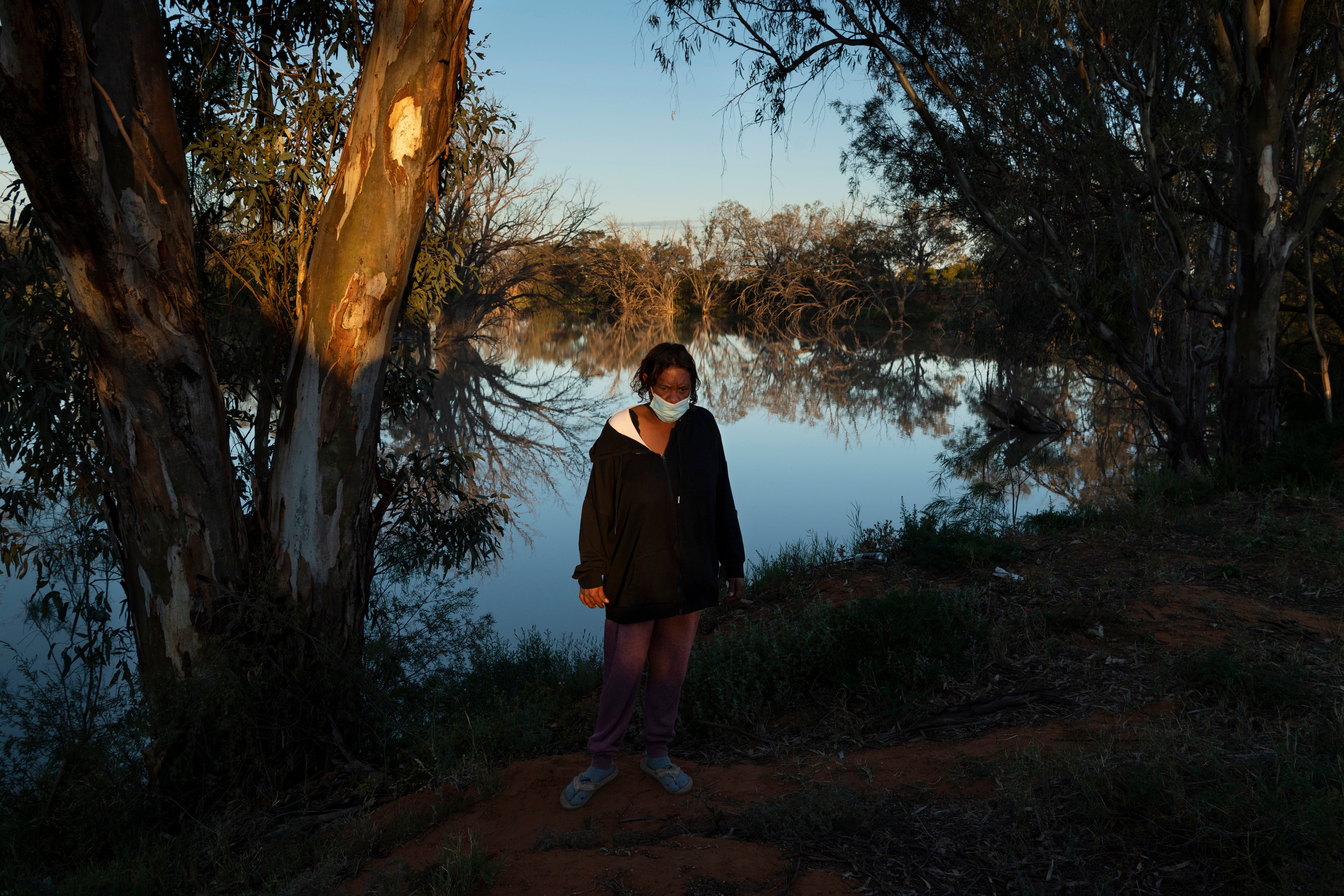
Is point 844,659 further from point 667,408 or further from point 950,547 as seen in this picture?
point 950,547

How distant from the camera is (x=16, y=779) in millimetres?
3811

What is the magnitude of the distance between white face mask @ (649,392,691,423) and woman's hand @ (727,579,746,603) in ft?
2.09

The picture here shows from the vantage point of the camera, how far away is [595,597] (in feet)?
10.1

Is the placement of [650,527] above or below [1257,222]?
below

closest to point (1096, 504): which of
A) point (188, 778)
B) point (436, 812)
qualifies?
point (436, 812)

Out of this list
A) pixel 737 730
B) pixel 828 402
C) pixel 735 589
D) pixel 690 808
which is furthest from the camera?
pixel 828 402

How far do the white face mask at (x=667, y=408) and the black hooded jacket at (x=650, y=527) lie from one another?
0.05 metres

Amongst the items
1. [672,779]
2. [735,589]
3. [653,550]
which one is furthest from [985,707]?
[653,550]

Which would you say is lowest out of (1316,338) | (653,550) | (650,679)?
(650,679)

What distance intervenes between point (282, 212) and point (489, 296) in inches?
786

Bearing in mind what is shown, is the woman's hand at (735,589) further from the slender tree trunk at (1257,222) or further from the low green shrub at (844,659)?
the slender tree trunk at (1257,222)

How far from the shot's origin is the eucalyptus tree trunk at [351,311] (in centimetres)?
427

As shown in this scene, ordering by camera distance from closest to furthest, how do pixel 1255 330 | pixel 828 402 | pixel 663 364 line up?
pixel 663 364
pixel 1255 330
pixel 828 402

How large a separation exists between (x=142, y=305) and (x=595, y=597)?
2.49 metres
